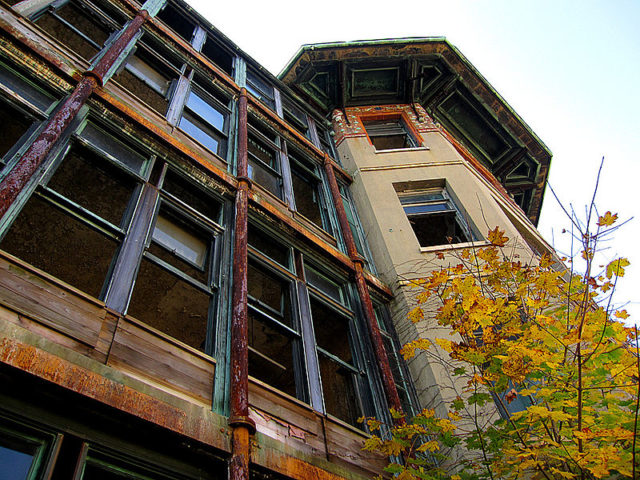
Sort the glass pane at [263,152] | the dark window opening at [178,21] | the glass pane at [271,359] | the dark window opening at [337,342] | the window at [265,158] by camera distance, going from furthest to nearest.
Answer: the dark window opening at [178,21], the glass pane at [263,152], the window at [265,158], the glass pane at [271,359], the dark window opening at [337,342]

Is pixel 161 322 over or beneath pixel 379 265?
beneath

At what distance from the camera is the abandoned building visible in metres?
3.20

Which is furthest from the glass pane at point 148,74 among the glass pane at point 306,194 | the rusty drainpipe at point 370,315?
A: the rusty drainpipe at point 370,315

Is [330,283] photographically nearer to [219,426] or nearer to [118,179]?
[118,179]

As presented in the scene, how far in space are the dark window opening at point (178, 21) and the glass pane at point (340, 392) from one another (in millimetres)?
8943

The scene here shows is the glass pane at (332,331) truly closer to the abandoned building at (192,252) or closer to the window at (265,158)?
the abandoned building at (192,252)

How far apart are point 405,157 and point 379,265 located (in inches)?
169

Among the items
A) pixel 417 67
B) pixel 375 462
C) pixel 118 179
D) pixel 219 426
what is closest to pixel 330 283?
pixel 375 462

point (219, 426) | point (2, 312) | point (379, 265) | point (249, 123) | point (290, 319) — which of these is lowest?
point (219, 426)

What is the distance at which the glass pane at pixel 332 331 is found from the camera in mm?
6953

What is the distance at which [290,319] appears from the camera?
6.04 metres

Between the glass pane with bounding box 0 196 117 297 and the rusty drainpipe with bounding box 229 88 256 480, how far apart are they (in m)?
2.27

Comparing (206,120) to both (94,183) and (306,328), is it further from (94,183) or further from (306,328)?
(306,328)

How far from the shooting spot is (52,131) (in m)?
4.62
